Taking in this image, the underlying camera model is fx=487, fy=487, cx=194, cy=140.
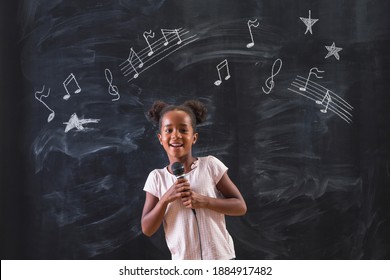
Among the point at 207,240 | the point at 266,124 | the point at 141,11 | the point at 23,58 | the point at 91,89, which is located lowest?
the point at 207,240

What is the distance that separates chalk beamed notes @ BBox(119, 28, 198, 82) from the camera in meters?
2.52

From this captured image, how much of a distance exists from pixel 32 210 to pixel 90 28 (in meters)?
0.99

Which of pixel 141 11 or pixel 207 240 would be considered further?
pixel 141 11

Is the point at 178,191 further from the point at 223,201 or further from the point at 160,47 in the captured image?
the point at 160,47

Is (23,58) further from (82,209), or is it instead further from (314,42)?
(314,42)

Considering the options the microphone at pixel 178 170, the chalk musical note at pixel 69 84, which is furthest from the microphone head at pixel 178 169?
the chalk musical note at pixel 69 84

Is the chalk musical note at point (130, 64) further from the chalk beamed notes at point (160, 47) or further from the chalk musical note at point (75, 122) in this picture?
the chalk musical note at point (75, 122)

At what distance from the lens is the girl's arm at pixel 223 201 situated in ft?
5.72

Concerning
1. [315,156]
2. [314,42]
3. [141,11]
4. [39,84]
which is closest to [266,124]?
[315,156]

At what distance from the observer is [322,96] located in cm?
249

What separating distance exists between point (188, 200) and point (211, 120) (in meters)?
0.83

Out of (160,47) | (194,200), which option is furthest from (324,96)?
(194,200)

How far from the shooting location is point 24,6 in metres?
2.57

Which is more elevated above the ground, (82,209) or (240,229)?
(82,209)
